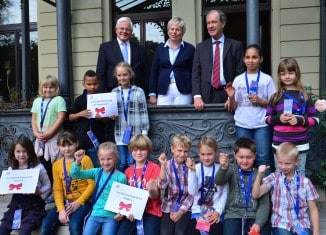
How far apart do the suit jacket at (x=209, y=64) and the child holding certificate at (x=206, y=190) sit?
92 centimetres

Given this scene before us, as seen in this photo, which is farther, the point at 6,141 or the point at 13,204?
the point at 6,141

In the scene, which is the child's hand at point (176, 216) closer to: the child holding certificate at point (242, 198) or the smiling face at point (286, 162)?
the child holding certificate at point (242, 198)

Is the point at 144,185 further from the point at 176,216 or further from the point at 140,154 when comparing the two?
the point at 176,216

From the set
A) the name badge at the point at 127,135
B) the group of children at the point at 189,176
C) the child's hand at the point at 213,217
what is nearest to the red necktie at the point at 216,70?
the group of children at the point at 189,176

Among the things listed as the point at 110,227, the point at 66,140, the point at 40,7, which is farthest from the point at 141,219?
the point at 40,7

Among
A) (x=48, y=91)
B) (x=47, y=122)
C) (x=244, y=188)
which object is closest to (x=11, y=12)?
(x=48, y=91)

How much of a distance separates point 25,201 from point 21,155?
1.59 ft

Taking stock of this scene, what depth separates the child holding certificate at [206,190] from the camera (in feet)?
12.3

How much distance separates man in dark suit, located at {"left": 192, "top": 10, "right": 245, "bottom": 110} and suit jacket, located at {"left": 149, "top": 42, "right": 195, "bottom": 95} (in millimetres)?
195

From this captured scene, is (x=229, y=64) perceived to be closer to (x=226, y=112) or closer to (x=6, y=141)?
(x=226, y=112)

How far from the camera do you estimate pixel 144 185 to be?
398 cm

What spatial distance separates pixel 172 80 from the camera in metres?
4.76

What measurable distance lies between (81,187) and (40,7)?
5906 millimetres

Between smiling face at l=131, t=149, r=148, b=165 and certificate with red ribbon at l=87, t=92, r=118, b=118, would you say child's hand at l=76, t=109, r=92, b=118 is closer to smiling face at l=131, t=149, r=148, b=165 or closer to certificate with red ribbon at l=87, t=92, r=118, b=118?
certificate with red ribbon at l=87, t=92, r=118, b=118
